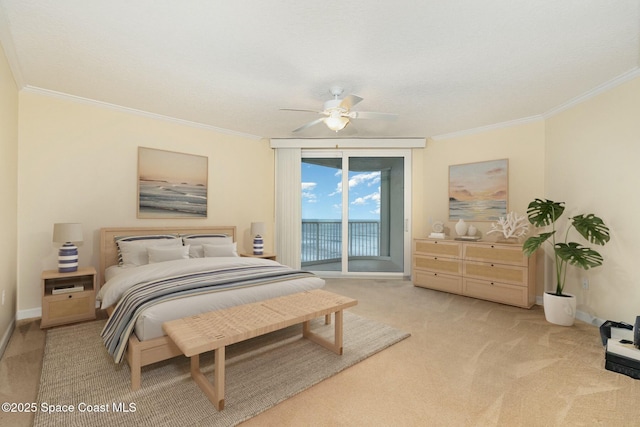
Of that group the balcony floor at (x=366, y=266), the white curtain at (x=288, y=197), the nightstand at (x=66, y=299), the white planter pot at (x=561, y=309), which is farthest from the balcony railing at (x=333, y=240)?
the nightstand at (x=66, y=299)

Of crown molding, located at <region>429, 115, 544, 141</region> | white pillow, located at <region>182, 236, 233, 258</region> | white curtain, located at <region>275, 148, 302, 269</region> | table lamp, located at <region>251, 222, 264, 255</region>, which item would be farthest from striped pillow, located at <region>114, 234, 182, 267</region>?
crown molding, located at <region>429, 115, 544, 141</region>

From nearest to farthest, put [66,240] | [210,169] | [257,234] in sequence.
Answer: [66,240] < [210,169] < [257,234]

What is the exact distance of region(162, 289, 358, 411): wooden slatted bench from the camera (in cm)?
182

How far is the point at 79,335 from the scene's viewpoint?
9.41 ft

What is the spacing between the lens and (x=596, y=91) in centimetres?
324

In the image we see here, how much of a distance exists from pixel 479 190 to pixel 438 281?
1.63 m

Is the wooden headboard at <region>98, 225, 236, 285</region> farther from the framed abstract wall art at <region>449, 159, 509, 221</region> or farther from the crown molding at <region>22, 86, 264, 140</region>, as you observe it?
the framed abstract wall art at <region>449, 159, 509, 221</region>

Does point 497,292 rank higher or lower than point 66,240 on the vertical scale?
lower

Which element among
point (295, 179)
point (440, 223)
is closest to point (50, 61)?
point (295, 179)

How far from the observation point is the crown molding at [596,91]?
113 inches

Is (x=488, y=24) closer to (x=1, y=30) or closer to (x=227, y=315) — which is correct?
→ (x=227, y=315)

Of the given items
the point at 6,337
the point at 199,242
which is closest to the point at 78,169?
the point at 199,242

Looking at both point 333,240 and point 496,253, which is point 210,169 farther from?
point 496,253

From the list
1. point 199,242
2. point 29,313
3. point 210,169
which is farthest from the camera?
point 210,169
